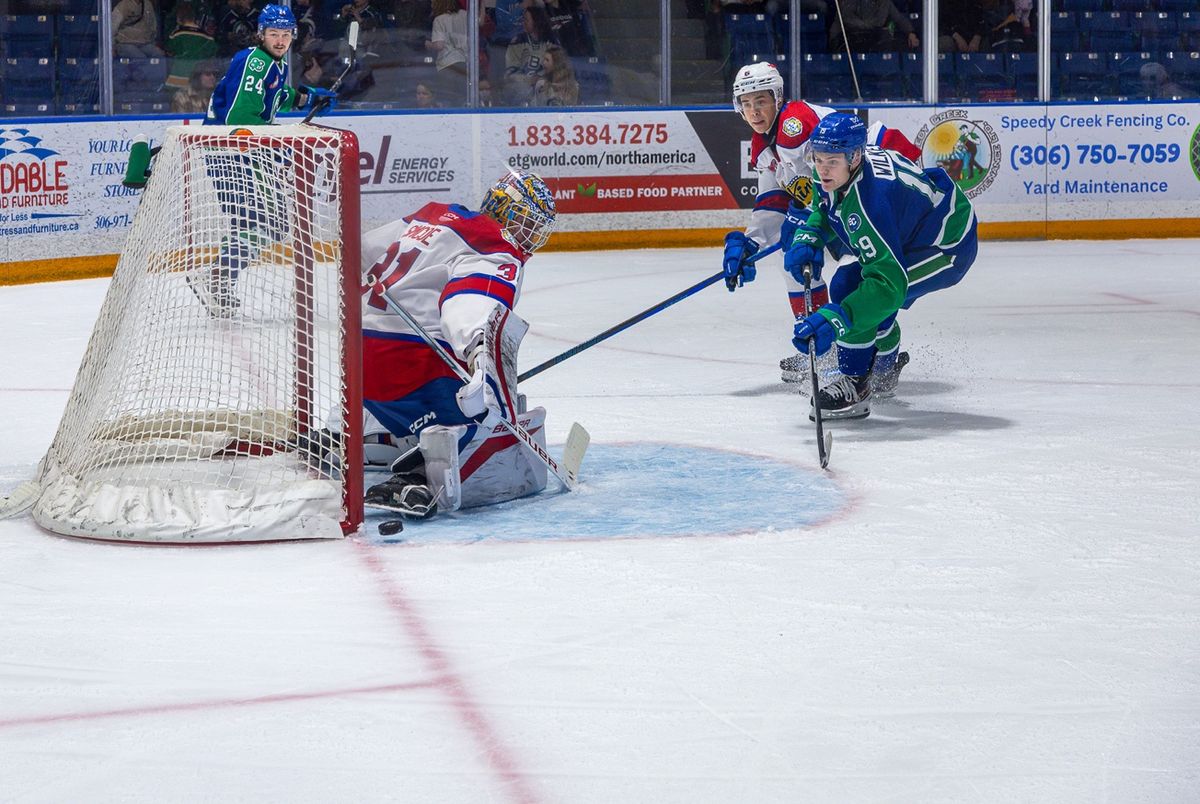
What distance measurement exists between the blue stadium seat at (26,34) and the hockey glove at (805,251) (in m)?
4.89

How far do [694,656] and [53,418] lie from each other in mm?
2642

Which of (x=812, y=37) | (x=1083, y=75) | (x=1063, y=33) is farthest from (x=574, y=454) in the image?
(x=1063, y=33)

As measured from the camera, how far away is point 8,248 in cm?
761

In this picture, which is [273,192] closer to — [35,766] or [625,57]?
[35,766]

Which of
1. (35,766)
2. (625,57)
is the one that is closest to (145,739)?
(35,766)

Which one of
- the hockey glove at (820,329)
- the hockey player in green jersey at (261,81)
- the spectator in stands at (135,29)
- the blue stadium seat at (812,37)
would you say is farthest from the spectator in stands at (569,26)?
the hockey glove at (820,329)

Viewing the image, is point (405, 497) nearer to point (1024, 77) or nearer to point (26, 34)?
point (26, 34)

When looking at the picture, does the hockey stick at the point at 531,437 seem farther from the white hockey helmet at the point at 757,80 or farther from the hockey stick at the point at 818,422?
the white hockey helmet at the point at 757,80

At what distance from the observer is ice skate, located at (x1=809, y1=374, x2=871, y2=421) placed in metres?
4.45

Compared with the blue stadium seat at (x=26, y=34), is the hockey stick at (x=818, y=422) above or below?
below

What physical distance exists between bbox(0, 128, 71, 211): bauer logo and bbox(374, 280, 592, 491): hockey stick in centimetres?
476

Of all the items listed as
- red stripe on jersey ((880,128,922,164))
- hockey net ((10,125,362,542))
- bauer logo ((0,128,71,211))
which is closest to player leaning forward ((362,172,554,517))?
hockey net ((10,125,362,542))

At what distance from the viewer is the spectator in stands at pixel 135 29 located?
325 inches

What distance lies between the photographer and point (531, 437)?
11.3 ft
